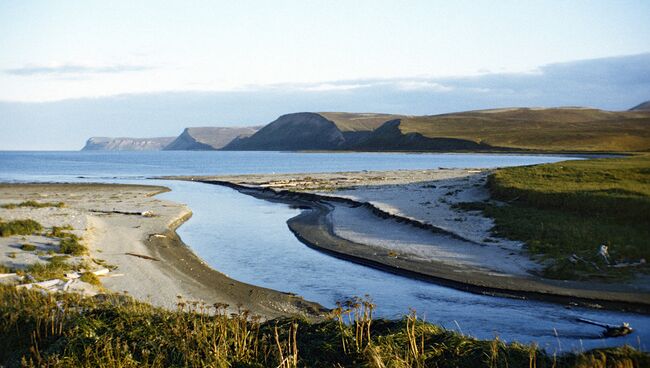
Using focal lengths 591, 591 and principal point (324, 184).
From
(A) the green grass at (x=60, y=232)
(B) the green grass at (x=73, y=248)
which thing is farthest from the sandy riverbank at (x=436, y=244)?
(A) the green grass at (x=60, y=232)

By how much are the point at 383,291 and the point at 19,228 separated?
17052 mm

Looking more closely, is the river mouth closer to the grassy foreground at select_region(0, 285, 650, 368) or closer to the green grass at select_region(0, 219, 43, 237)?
the grassy foreground at select_region(0, 285, 650, 368)

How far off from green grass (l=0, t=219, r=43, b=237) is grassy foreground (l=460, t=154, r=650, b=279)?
21042 mm

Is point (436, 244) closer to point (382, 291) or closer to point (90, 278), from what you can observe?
point (382, 291)

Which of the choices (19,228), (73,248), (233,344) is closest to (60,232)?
(19,228)

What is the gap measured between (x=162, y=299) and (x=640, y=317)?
13341 mm

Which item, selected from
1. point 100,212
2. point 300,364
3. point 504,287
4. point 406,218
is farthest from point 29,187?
point 300,364

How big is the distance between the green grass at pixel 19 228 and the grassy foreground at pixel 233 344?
50.0ft

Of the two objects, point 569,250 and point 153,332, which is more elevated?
point 153,332

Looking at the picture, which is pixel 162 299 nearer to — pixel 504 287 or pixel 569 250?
pixel 504 287

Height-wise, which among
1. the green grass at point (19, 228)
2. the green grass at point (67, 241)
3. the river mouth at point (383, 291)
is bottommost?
the river mouth at point (383, 291)

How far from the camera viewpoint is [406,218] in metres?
Result: 32.5

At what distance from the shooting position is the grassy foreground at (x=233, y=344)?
372 inches

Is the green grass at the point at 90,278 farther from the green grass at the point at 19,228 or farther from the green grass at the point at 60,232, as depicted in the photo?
the green grass at the point at 19,228
